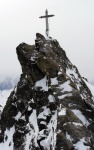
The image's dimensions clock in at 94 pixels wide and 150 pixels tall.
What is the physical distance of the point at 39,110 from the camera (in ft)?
206

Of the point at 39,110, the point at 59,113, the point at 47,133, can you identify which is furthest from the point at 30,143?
the point at 59,113

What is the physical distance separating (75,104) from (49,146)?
6.37m

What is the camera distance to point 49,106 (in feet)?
193

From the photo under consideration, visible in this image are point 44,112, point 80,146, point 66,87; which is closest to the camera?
point 80,146

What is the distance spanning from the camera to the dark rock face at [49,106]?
5034 cm

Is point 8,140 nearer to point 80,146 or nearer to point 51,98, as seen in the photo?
point 51,98

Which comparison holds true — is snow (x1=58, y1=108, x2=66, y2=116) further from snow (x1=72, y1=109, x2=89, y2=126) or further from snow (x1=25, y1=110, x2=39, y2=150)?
snow (x1=25, y1=110, x2=39, y2=150)

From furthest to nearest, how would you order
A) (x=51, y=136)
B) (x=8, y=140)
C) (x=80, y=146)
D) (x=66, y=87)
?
(x=8, y=140) → (x=66, y=87) → (x=51, y=136) → (x=80, y=146)

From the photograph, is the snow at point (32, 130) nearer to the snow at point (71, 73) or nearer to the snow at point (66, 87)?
the snow at point (71, 73)

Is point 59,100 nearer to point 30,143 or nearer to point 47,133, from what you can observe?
point 47,133

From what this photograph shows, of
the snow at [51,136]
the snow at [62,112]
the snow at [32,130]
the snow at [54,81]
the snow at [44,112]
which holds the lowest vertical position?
the snow at [32,130]

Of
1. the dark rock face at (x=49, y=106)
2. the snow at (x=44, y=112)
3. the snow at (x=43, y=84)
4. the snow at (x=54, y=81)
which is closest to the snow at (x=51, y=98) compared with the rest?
the dark rock face at (x=49, y=106)

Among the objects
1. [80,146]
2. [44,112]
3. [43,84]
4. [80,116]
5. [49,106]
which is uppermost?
[43,84]

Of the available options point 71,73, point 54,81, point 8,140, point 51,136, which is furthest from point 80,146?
point 8,140
